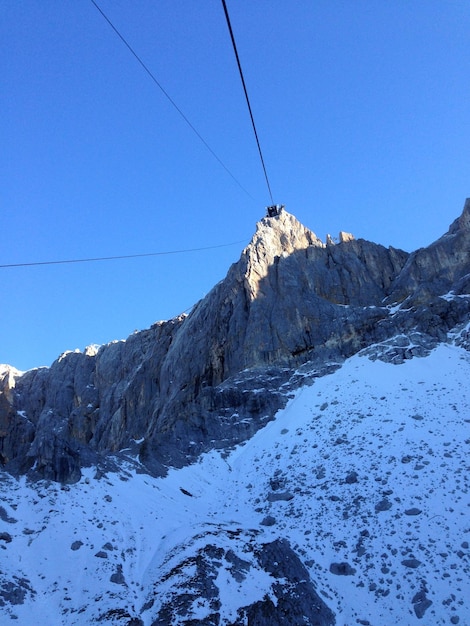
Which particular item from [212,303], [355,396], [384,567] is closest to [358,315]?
[355,396]

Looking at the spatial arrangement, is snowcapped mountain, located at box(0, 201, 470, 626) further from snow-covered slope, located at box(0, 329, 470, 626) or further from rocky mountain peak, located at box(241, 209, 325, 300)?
rocky mountain peak, located at box(241, 209, 325, 300)

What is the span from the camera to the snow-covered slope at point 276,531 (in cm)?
1703

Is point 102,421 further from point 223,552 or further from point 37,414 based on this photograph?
point 223,552

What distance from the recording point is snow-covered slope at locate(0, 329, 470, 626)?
1703 cm

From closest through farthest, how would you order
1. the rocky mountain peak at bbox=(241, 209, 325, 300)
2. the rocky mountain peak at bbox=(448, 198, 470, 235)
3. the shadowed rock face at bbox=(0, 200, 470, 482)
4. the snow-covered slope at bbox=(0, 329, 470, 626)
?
the snow-covered slope at bbox=(0, 329, 470, 626) → the shadowed rock face at bbox=(0, 200, 470, 482) → the rocky mountain peak at bbox=(448, 198, 470, 235) → the rocky mountain peak at bbox=(241, 209, 325, 300)

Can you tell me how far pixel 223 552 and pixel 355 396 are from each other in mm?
17525

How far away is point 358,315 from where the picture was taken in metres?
45.1

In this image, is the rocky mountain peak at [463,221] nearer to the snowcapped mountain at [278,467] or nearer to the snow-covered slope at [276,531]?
the snowcapped mountain at [278,467]

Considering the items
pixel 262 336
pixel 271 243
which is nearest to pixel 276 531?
pixel 262 336

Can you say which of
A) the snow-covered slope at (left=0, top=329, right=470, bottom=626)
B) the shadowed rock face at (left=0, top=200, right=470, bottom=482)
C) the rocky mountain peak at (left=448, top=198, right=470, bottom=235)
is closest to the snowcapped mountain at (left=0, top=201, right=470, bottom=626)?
the snow-covered slope at (left=0, top=329, right=470, bottom=626)

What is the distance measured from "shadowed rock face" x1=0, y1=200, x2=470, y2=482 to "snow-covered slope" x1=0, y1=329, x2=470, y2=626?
4486 mm

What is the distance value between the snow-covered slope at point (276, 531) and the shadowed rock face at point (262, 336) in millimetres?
4486

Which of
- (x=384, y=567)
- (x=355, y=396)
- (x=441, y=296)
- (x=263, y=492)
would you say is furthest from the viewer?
(x=441, y=296)

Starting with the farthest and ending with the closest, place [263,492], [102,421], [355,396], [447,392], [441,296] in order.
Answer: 1. [102,421]
2. [441,296]
3. [355,396]
4. [447,392]
5. [263,492]
